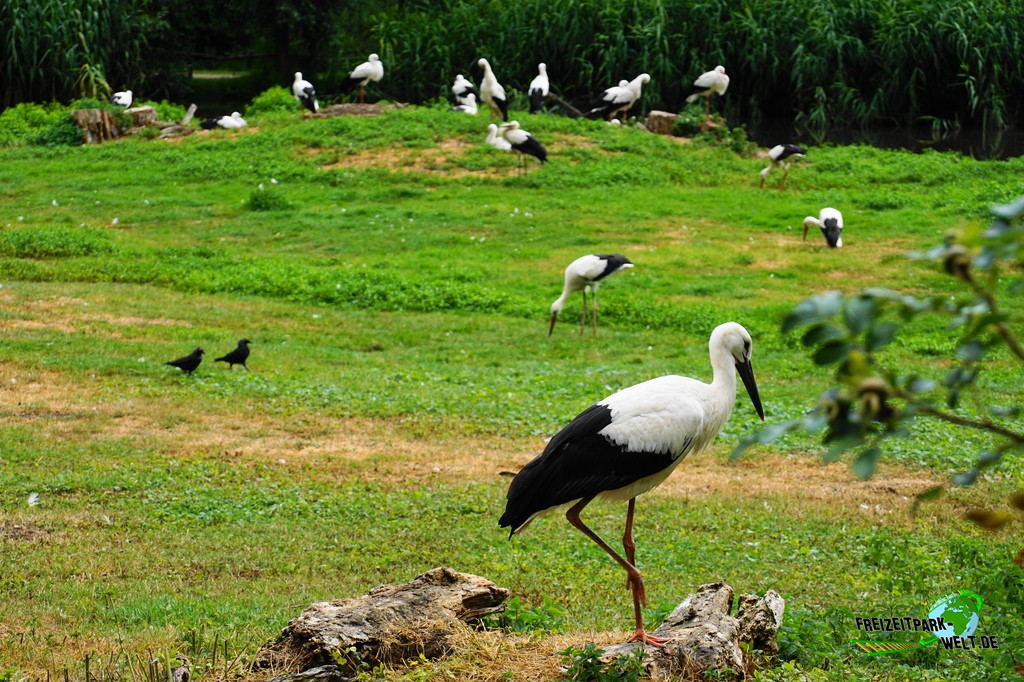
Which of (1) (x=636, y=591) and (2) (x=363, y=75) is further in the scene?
(2) (x=363, y=75)

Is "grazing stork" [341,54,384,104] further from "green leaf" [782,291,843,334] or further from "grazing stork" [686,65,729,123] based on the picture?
"green leaf" [782,291,843,334]

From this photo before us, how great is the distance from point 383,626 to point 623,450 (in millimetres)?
1364

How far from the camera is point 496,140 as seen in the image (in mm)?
22500

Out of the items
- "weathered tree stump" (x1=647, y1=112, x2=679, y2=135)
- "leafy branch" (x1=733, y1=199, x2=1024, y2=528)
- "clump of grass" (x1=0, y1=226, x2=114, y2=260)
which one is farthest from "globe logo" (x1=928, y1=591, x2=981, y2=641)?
"weathered tree stump" (x1=647, y1=112, x2=679, y2=135)

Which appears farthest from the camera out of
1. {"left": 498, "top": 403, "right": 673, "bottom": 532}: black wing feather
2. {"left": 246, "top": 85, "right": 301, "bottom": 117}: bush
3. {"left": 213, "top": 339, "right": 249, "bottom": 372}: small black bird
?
{"left": 246, "top": 85, "right": 301, "bottom": 117}: bush

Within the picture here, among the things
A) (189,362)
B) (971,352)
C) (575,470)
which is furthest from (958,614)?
(189,362)

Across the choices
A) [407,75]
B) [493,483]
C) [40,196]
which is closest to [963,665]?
[493,483]

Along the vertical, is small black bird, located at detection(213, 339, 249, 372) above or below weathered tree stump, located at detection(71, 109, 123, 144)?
below

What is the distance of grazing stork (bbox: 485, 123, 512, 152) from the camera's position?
73.0 ft

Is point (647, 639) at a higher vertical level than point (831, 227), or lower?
higher

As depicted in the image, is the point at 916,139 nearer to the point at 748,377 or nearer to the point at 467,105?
the point at 467,105

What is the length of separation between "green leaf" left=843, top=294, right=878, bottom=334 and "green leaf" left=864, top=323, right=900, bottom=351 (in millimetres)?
14

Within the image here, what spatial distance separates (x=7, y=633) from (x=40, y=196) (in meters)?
15.7

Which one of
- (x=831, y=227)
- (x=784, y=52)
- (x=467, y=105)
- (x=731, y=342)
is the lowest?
(x=831, y=227)
